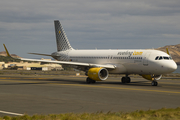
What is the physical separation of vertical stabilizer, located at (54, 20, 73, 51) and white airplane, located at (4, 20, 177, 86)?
2981 millimetres

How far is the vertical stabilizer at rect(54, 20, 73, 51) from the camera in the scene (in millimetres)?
46438

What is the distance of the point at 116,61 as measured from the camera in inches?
1448

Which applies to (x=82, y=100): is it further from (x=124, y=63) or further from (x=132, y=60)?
(x=124, y=63)

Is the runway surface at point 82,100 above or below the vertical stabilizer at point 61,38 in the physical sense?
below

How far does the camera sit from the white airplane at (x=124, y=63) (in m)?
32.5

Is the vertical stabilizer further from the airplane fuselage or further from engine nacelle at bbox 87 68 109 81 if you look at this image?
engine nacelle at bbox 87 68 109 81

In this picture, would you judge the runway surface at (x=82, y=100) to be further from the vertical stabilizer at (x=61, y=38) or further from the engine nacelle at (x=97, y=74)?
the vertical stabilizer at (x=61, y=38)

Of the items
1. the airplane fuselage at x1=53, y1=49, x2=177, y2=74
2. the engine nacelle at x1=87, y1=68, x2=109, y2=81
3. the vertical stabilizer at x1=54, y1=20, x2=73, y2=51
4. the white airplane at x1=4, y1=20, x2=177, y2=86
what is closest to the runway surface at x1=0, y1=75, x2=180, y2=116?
the airplane fuselage at x1=53, y1=49, x2=177, y2=74

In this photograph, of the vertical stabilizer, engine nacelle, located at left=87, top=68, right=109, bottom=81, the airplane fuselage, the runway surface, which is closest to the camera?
the runway surface

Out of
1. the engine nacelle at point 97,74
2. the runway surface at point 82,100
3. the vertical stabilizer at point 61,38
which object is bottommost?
the runway surface at point 82,100

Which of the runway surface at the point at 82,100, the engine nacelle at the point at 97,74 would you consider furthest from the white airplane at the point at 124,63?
the runway surface at the point at 82,100

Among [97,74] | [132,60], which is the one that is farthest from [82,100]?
[132,60]

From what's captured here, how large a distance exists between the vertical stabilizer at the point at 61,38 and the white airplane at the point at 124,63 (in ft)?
9.78

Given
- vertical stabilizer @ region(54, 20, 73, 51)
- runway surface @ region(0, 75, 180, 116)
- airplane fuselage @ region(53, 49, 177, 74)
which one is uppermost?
vertical stabilizer @ region(54, 20, 73, 51)
